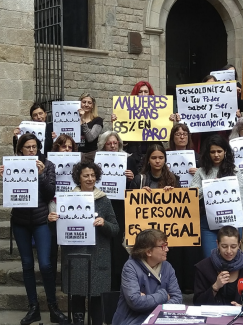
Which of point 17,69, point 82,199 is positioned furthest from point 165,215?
point 17,69

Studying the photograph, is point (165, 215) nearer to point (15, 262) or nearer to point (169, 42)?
point (15, 262)

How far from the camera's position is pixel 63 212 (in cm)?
643

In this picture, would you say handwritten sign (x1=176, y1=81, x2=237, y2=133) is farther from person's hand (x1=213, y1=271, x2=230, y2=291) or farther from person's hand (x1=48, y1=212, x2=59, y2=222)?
person's hand (x1=213, y1=271, x2=230, y2=291)

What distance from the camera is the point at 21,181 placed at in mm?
6891

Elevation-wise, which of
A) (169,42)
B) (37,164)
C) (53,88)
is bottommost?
(37,164)

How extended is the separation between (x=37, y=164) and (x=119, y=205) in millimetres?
1069

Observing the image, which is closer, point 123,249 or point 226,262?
point 226,262

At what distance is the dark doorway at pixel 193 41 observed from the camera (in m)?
15.8

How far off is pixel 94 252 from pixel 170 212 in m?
0.78

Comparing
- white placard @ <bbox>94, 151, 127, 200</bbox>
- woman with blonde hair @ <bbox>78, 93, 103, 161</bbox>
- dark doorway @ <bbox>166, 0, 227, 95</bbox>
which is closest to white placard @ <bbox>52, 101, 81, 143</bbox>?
woman with blonde hair @ <bbox>78, 93, 103, 161</bbox>

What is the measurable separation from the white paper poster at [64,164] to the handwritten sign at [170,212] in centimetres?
104

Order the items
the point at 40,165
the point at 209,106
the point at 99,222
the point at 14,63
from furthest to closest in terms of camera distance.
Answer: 1. the point at 14,63
2. the point at 209,106
3. the point at 40,165
4. the point at 99,222

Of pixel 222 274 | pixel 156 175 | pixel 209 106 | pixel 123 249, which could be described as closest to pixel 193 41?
pixel 209 106

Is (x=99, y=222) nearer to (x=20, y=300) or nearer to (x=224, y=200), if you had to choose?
(x=224, y=200)
